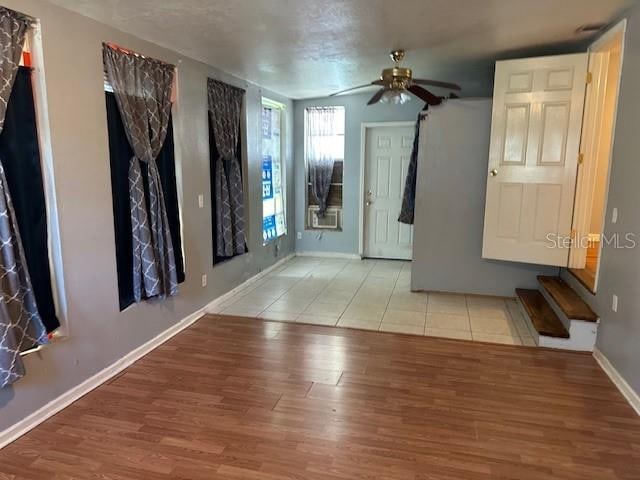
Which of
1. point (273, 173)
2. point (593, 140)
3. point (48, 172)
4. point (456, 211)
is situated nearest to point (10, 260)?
point (48, 172)

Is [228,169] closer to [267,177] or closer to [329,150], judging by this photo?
[267,177]

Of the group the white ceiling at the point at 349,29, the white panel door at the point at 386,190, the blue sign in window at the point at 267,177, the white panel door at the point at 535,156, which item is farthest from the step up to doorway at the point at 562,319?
the blue sign in window at the point at 267,177

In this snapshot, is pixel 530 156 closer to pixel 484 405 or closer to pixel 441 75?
pixel 441 75

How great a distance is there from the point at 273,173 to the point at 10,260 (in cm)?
400

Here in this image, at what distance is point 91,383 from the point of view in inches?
111

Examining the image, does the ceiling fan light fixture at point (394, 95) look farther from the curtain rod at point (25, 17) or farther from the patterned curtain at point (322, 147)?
the patterned curtain at point (322, 147)

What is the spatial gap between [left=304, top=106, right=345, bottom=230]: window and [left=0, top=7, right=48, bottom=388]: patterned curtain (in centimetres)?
443

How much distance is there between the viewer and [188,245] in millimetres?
3891

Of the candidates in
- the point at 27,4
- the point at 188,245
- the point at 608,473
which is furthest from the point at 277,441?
the point at 27,4

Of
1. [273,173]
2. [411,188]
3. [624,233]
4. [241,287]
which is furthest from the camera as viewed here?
[273,173]

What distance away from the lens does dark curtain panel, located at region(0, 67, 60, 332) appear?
2291 millimetres

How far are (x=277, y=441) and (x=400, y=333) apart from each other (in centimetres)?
171

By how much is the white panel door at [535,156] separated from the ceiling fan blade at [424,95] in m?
0.57

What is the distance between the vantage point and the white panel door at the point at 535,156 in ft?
12.0
